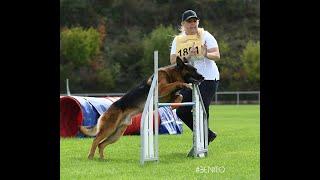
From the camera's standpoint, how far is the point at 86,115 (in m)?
10.5

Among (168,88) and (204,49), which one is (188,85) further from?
(204,49)

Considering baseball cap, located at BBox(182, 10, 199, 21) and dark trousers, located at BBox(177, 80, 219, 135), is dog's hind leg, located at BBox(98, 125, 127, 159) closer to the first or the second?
dark trousers, located at BBox(177, 80, 219, 135)

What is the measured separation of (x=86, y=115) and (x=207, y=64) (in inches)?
126

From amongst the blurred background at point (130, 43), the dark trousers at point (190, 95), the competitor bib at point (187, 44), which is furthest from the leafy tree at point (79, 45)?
the competitor bib at point (187, 44)

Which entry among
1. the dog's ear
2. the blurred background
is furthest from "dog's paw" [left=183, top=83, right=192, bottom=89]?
the blurred background

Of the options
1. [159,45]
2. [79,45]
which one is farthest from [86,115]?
[79,45]

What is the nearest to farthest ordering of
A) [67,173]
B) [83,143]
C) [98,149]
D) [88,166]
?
[67,173] → [88,166] → [98,149] → [83,143]

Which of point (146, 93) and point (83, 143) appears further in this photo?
point (83, 143)

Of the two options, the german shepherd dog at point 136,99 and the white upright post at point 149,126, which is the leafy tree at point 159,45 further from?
the white upright post at point 149,126
